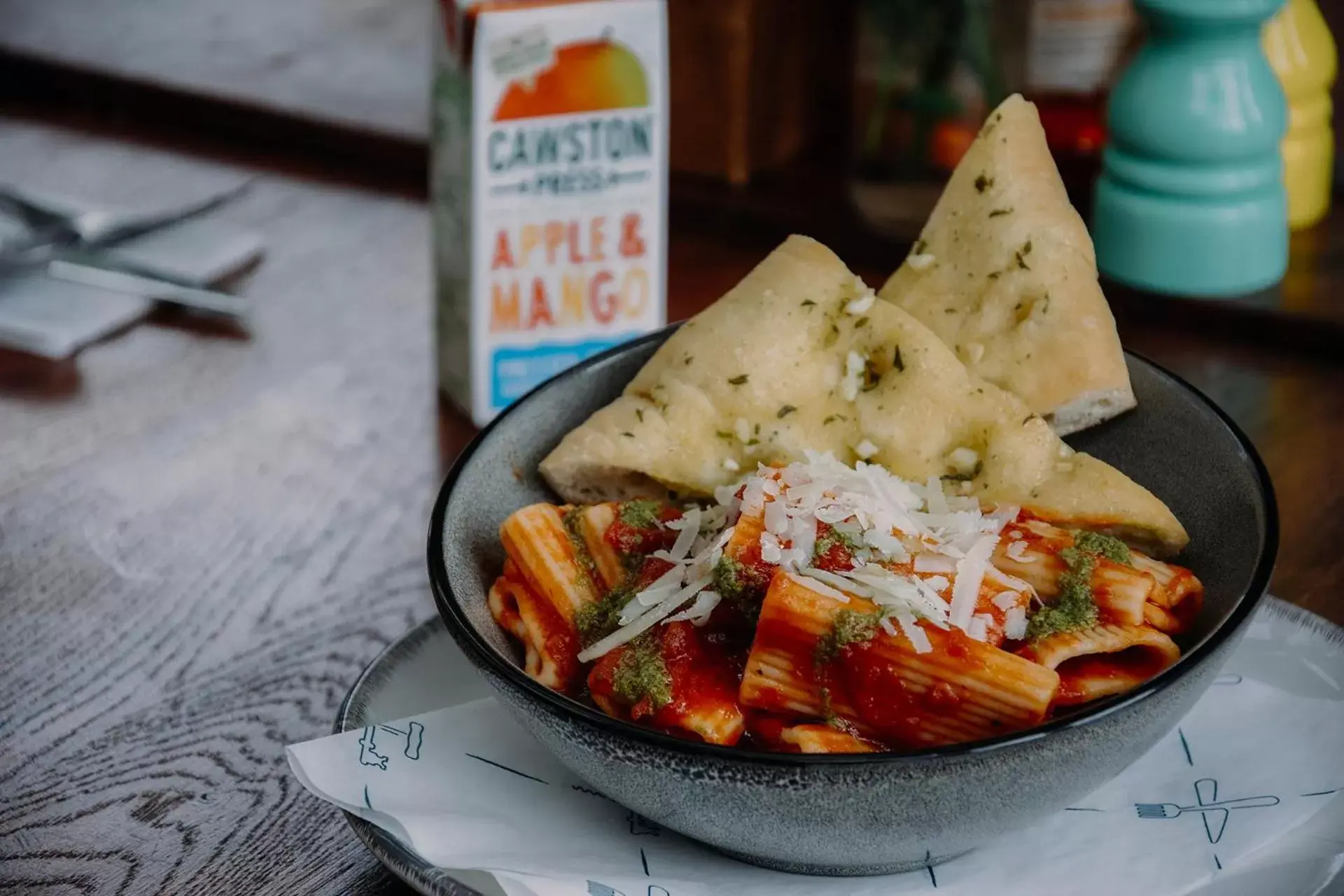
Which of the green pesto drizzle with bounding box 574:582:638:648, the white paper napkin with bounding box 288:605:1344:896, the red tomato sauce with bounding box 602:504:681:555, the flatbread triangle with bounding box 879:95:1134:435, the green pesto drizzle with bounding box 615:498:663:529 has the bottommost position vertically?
the white paper napkin with bounding box 288:605:1344:896

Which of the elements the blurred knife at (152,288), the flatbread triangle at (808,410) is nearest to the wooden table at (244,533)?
the blurred knife at (152,288)

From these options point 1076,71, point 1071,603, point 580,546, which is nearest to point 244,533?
point 580,546

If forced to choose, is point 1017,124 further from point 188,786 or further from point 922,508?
point 188,786

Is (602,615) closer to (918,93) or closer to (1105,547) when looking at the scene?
(1105,547)

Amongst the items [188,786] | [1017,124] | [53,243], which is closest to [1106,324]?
[1017,124]

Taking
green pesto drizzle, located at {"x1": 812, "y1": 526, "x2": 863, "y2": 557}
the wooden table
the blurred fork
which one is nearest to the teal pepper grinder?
the wooden table

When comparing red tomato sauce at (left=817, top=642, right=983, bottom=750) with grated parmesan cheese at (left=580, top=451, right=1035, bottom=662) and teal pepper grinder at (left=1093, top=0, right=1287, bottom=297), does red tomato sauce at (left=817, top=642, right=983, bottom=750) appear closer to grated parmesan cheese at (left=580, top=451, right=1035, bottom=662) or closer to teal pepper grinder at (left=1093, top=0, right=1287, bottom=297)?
grated parmesan cheese at (left=580, top=451, right=1035, bottom=662)
